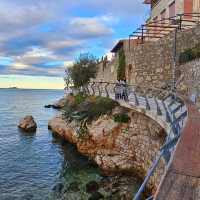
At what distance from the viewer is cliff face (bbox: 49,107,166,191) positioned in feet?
61.7

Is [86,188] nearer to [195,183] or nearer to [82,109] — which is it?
[82,109]

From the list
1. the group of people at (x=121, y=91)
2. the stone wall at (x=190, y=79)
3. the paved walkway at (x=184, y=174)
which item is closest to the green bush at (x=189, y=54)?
the stone wall at (x=190, y=79)

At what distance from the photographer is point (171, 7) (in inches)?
1315

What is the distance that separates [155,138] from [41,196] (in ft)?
21.2

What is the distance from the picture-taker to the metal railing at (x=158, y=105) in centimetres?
720

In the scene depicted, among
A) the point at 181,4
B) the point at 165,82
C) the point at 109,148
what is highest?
the point at 181,4

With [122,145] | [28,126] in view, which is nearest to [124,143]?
[122,145]

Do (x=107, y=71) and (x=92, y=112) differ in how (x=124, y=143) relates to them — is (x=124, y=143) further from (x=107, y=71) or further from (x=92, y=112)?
(x=107, y=71)

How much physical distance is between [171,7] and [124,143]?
56.8 feet

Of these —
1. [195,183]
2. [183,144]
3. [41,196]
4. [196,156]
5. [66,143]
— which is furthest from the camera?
[66,143]

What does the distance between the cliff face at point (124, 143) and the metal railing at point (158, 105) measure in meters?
1.14

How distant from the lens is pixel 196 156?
6.70m

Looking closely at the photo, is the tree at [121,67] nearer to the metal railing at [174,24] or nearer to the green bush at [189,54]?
the metal railing at [174,24]

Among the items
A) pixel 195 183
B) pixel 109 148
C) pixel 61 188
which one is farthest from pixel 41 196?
pixel 195 183
